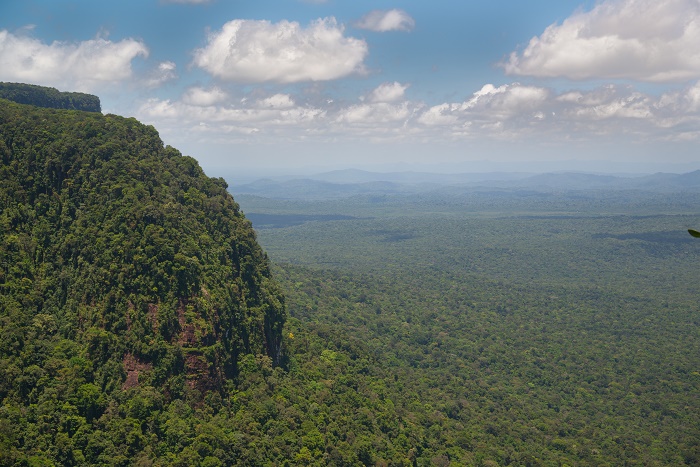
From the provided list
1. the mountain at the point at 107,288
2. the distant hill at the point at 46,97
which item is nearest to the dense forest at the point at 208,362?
the mountain at the point at 107,288

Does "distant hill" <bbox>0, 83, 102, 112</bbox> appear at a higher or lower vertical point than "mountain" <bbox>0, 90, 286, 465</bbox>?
higher

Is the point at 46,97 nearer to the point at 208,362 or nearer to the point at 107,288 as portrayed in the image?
the point at 107,288

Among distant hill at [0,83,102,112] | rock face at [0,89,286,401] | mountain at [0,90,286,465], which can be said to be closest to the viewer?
mountain at [0,90,286,465]

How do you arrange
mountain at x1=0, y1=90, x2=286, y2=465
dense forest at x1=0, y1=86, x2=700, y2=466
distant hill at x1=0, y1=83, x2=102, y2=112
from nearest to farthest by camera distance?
mountain at x1=0, y1=90, x2=286, y2=465 → dense forest at x1=0, y1=86, x2=700, y2=466 → distant hill at x1=0, y1=83, x2=102, y2=112

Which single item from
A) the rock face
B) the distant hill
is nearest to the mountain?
the rock face

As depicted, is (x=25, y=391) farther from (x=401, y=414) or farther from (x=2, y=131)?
(x=401, y=414)

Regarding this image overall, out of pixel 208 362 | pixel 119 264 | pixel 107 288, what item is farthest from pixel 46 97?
pixel 208 362

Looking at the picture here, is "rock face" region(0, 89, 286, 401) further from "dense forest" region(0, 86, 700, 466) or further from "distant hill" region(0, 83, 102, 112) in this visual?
"distant hill" region(0, 83, 102, 112)

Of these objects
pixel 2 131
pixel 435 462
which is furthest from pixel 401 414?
pixel 2 131
